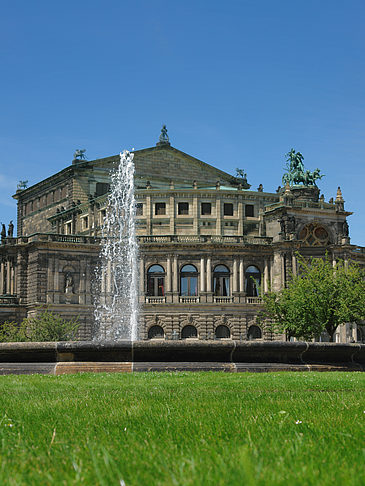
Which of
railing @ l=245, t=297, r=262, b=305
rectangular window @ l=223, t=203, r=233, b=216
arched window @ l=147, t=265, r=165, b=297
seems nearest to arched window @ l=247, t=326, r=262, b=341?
railing @ l=245, t=297, r=262, b=305

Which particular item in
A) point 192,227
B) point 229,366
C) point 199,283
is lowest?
point 229,366

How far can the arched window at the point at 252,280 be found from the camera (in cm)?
7662

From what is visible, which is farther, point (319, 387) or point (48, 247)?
point (48, 247)

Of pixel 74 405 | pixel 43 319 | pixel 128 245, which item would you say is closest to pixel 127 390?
pixel 74 405

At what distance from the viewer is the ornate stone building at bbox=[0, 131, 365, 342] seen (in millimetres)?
73812

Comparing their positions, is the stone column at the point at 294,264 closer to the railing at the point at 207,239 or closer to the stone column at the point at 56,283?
the railing at the point at 207,239

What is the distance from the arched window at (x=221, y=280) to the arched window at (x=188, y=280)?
2.15 m

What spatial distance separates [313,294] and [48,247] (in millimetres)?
31903

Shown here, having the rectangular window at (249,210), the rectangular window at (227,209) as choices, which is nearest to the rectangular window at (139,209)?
the rectangular window at (227,209)

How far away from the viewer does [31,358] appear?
20.4m

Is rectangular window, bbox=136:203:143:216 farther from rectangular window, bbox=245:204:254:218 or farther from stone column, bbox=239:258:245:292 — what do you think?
stone column, bbox=239:258:245:292

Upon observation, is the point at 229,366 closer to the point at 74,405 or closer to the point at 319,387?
the point at 319,387

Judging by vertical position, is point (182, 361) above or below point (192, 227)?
below

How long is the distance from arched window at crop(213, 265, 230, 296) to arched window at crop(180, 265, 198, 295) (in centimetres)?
215
